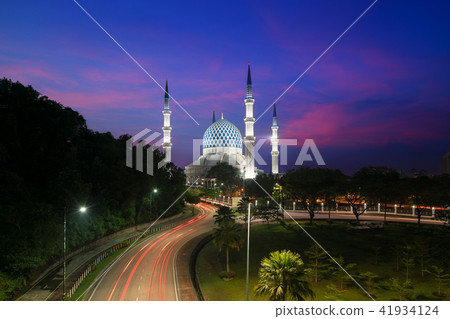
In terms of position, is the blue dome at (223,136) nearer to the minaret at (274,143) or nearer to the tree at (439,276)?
the minaret at (274,143)

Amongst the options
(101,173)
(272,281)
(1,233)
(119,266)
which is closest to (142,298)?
(119,266)

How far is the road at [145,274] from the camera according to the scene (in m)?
25.2

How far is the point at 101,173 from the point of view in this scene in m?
48.7

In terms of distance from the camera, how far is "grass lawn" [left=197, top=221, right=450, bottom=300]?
25469mm

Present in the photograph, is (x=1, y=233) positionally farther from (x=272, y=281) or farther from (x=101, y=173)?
(x=272, y=281)

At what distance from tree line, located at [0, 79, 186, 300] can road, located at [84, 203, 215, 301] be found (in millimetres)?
6826

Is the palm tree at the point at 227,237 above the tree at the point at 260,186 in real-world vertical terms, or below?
below

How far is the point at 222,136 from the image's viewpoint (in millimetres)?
114812

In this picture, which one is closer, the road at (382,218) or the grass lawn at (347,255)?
the grass lawn at (347,255)

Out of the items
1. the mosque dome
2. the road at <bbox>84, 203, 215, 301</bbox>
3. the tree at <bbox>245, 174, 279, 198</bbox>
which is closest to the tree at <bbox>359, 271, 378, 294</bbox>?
the road at <bbox>84, 203, 215, 301</bbox>

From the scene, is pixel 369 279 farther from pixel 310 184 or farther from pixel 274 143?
pixel 274 143

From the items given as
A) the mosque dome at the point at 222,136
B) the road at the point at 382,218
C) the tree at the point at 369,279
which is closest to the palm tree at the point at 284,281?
the tree at the point at 369,279

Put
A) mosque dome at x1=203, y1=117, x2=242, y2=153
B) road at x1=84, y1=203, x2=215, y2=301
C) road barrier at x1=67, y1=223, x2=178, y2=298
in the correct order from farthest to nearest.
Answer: mosque dome at x1=203, y1=117, x2=242, y2=153
road barrier at x1=67, y1=223, x2=178, y2=298
road at x1=84, y1=203, x2=215, y2=301

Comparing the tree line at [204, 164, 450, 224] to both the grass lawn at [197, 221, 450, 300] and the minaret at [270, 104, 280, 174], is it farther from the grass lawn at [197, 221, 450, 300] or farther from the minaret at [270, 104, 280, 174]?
the minaret at [270, 104, 280, 174]
